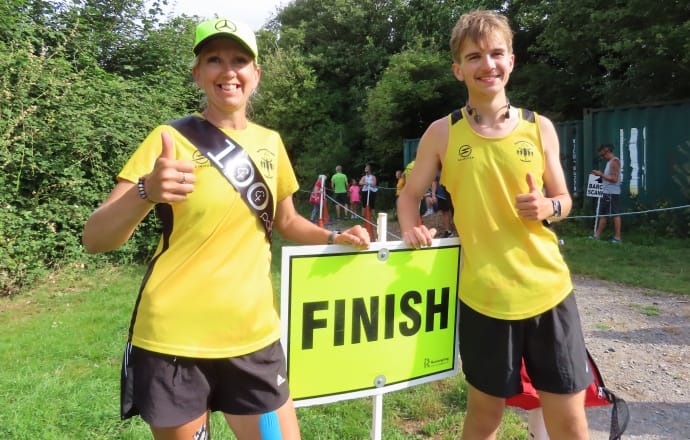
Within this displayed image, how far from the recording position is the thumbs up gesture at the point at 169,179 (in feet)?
4.97

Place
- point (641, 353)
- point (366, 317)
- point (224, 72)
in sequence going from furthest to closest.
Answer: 1. point (641, 353)
2. point (366, 317)
3. point (224, 72)

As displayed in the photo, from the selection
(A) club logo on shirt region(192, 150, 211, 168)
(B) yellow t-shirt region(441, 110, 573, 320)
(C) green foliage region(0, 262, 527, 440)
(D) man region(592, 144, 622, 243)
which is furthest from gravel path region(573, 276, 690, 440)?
(D) man region(592, 144, 622, 243)

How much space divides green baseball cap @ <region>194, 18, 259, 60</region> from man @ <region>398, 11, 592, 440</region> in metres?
0.88

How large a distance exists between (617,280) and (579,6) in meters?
8.94

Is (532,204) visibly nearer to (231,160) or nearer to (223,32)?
(231,160)

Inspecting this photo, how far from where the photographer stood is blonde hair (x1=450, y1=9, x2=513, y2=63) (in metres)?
2.09

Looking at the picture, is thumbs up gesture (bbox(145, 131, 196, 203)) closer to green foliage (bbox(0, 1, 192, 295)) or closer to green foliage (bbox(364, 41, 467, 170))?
green foliage (bbox(0, 1, 192, 295))

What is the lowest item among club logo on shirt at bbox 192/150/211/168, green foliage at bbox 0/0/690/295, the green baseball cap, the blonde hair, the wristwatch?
the wristwatch

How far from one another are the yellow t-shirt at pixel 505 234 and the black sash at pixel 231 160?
81 centimetres

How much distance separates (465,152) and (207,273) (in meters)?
1.10

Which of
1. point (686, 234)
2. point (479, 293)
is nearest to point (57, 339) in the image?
point (479, 293)

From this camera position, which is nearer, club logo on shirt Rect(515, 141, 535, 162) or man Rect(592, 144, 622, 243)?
club logo on shirt Rect(515, 141, 535, 162)

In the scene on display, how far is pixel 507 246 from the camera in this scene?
2072 millimetres

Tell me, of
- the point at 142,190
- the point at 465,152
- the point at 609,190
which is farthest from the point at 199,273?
the point at 609,190
